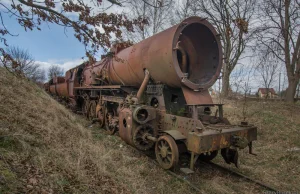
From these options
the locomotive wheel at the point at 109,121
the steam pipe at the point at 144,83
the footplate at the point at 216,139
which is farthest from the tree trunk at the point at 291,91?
the steam pipe at the point at 144,83

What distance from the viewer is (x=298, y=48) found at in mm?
13406

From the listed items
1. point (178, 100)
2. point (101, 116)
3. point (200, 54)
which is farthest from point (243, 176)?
point (101, 116)

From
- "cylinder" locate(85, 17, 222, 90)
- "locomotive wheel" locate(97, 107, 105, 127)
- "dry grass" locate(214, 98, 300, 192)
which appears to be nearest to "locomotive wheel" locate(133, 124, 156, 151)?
"cylinder" locate(85, 17, 222, 90)

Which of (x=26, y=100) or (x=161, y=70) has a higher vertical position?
(x=161, y=70)

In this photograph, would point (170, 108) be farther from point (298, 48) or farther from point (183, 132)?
point (298, 48)

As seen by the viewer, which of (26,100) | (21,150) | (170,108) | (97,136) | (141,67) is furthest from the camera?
(97,136)

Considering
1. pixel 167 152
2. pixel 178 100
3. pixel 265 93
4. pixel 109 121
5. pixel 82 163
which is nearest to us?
pixel 82 163

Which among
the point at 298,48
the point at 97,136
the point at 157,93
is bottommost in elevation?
the point at 97,136

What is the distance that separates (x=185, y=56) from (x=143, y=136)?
2.35 metres

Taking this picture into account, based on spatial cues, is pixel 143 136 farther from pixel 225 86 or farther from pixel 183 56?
pixel 225 86

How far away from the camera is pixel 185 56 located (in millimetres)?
5812

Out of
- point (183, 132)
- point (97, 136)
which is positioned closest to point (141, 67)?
point (183, 132)

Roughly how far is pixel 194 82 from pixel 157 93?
997 millimetres

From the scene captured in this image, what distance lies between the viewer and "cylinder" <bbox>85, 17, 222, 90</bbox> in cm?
514
